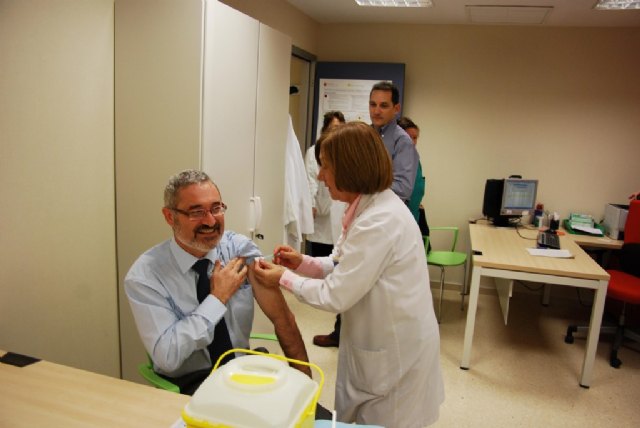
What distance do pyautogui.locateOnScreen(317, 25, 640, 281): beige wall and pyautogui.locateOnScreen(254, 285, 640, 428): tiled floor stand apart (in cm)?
123

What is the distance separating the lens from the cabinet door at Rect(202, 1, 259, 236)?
2.10m

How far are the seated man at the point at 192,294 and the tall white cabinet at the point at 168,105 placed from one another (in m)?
0.52

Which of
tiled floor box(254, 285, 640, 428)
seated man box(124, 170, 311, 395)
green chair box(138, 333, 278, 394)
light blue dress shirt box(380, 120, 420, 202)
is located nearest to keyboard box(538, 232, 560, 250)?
tiled floor box(254, 285, 640, 428)

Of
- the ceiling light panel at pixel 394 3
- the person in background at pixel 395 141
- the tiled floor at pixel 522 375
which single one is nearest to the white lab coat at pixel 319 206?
the tiled floor at pixel 522 375

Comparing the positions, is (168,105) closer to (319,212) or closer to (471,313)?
(319,212)

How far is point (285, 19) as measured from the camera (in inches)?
160

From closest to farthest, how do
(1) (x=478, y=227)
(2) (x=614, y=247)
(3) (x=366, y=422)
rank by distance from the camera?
1. (3) (x=366, y=422)
2. (2) (x=614, y=247)
3. (1) (x=478, y=227)

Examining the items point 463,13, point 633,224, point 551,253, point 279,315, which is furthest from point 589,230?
point 279,315

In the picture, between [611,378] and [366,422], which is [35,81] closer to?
[366,422]

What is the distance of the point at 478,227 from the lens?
4414 mm

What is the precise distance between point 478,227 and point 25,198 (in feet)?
12.1

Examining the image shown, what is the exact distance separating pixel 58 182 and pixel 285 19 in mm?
2759

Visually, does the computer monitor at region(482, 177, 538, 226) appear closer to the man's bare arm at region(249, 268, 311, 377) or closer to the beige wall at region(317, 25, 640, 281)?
the beige wall at region(317, 25, 640, 281)

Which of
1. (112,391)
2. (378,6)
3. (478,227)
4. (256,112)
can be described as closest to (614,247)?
(478,227)
